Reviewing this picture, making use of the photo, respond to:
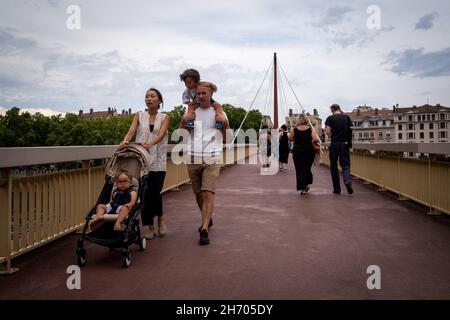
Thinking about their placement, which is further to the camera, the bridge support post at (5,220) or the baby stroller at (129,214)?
the baby stroller at (129,214)

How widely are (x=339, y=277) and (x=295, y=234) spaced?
1937 mm

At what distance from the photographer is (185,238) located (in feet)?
19.1

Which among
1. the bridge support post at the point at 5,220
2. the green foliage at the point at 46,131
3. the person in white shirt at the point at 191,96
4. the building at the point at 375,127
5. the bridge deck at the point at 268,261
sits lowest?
the bridge deck at the point at 268,261

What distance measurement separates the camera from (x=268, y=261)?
4.56 metres

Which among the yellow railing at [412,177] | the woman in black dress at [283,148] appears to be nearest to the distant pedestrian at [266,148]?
the woman in black dress at [283,148]

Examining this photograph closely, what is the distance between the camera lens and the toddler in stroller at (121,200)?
4.76 metres

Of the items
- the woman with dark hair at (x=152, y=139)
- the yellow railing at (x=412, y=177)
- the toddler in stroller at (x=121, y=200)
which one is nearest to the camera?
the toddler in stroller at (x=121, y=200)

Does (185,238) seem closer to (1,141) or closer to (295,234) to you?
(295,234)

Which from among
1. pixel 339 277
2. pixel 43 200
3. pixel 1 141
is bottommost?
pixel 339 277

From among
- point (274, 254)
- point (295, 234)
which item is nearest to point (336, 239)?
point (295, 234)

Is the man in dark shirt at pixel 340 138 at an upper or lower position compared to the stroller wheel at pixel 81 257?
upper

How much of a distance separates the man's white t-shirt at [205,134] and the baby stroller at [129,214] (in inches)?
26.6

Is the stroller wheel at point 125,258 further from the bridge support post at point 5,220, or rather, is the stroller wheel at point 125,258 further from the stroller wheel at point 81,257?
the bridge support post at point 5,220

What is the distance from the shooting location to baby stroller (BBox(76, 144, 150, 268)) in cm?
450
